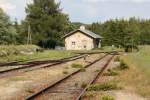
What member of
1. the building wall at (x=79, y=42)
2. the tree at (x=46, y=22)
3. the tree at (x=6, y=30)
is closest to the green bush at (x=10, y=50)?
the tree at (x=6, y=30)

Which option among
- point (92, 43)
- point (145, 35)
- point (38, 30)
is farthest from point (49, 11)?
point (145, 35)

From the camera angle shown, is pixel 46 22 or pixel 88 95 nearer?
pixel 88 95

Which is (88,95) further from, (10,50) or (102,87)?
(10,50)

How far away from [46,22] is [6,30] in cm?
1457

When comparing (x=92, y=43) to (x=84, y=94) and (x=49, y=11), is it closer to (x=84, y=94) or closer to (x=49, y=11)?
(x=49, y=11)

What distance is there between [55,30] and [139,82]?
84896 mm

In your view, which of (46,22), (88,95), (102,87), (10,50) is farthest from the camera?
(46,22)

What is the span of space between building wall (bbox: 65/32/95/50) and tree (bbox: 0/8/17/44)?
19.2 meters

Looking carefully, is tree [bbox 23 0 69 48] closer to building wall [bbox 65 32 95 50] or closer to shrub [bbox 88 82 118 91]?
building wall [bbox 65 32 95 50]

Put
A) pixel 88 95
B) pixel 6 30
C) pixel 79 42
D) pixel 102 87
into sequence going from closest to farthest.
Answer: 1. pixel 88 95
2. pixel 102 87
3. pixel 6 30
4. pixel 79 42

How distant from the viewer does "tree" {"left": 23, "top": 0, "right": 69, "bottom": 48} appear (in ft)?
341

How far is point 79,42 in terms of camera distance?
112m

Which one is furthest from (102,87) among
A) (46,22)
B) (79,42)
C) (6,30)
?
(79,42)

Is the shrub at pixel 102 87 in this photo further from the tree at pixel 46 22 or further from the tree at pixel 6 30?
the tree at pixel 46 22
